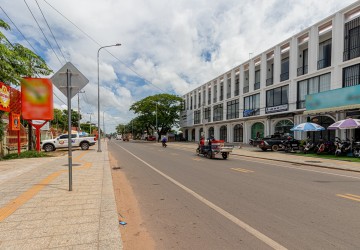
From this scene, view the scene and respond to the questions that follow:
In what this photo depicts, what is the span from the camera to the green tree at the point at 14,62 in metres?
12.5

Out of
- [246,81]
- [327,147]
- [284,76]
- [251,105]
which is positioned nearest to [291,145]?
[327,147]

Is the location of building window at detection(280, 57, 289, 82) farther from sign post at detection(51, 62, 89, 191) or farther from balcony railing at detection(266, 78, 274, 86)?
sign post at detection(51, 62, 89, 191)

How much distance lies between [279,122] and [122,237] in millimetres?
31815

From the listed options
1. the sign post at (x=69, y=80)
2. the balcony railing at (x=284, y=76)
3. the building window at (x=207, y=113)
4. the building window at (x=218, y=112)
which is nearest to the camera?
the sign post at (x=69, y=80)

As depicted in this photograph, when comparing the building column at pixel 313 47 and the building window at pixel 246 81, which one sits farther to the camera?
the building window at pixel 246 81

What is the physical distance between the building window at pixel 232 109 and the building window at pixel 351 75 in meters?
19.3

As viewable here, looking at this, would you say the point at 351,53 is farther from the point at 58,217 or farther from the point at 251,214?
the point at 58,217

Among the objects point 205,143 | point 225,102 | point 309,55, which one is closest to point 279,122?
point 309,55

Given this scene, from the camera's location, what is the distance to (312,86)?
27359 millimetres

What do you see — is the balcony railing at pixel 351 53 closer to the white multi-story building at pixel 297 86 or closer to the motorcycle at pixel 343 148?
the white multi-story building at pixel 297 86

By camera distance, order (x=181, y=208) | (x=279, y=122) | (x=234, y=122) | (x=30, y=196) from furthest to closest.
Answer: (x=234, y=122) < (x=279, y=122) < (x=30, y=196) < (x=181, y=208)

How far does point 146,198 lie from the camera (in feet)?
21.9

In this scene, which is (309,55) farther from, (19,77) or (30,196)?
(30,196)

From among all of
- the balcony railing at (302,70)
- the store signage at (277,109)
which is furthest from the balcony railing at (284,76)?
the store signage at (277,109)
